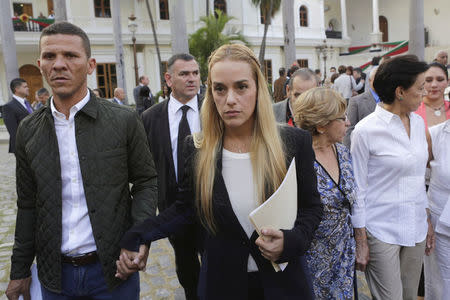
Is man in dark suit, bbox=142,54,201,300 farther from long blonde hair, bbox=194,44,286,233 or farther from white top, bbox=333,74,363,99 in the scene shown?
white top, bbox=333,74,363,99

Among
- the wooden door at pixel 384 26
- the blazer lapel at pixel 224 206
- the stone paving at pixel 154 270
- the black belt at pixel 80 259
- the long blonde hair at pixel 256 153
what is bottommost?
the stone paving at pixel 154 270

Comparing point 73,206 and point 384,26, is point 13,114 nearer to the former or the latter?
point 73,206

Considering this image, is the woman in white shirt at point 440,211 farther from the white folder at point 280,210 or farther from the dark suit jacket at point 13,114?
the dark suit jacket at point 13,114

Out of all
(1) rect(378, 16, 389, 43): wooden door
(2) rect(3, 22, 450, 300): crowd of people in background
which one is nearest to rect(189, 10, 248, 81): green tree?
(2) rect(3, 22, 450, 300): crowd of people in background

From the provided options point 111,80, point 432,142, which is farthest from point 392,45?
point 432,142

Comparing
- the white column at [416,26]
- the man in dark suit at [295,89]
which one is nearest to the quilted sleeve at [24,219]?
the man in dark suit at [295,89]

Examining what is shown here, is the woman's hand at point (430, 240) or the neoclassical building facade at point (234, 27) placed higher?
the neoclassical building facade at point (234, 27)

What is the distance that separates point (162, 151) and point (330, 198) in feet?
5.20

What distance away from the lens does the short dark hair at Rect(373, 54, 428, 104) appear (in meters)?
2.60

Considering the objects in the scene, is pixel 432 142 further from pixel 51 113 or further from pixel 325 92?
pixel 51 113

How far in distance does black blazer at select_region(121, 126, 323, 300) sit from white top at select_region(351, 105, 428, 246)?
0.96m

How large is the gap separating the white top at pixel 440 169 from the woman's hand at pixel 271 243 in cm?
188

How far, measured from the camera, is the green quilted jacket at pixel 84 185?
1.93 m

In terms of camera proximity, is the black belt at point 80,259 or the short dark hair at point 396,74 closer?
the black belt at point 80,259
